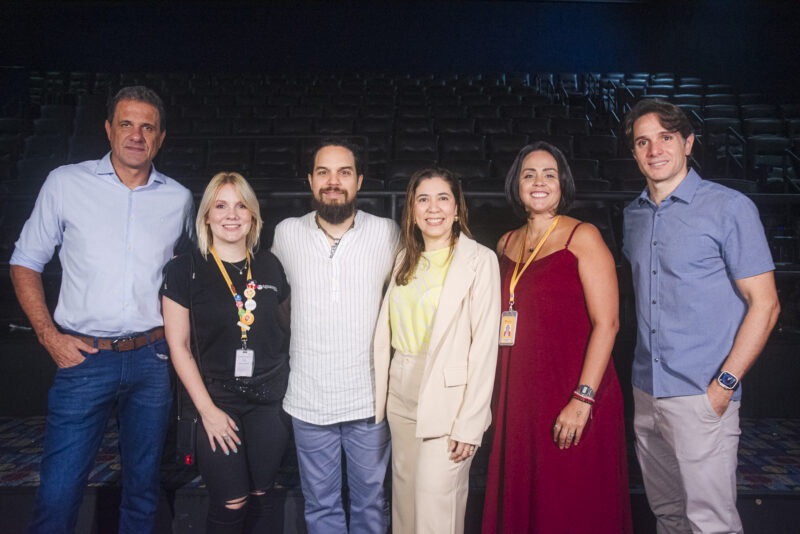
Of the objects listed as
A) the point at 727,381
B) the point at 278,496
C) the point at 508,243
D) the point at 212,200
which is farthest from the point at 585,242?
the point at 278,496

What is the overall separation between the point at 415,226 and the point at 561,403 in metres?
0.74

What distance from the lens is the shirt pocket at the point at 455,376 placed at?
1.38 meters

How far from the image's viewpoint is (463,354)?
1.41 m

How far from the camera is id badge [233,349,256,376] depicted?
1446 millimetres

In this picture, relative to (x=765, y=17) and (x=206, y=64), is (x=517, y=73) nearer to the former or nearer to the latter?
(x=765, y=17)

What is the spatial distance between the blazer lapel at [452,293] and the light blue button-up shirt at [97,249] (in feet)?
3.19

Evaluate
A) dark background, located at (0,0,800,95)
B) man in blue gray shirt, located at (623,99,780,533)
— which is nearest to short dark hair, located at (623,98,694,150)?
man in blue gray shirt, located at (623,99,780,533)

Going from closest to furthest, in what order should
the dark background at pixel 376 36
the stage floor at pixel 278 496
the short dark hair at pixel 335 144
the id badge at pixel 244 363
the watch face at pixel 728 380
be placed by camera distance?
the watch face at pixel 728 380, the id badge at pixel 244 363, the short dark hair at pixel 335 144, the stage floor at pixel 278 496, the dark background at pixel 376 36

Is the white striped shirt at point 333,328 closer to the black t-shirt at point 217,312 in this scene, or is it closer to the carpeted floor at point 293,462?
the black t-shirt at point 217,312

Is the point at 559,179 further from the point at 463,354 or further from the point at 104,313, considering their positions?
the point at 104,313

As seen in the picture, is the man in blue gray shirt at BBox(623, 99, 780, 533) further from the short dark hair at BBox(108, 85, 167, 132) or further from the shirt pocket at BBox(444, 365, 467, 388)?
the short dark hair at BBox(108, 85, 167, 132)

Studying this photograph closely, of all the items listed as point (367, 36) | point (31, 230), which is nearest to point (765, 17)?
point (367, 36)

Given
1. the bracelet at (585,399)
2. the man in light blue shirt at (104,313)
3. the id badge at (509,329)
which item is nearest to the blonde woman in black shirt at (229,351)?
the man in light blue shirt at (104,313)

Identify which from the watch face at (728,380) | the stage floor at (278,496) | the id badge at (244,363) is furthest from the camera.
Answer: the stage floor at (278,496)
